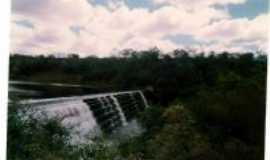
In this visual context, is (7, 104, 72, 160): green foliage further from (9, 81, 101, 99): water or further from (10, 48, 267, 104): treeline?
(10, 48, 267, 104): treeline

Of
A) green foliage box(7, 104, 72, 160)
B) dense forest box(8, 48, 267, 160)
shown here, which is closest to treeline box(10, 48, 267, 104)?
dense forest box(8, 48, 267, 160)

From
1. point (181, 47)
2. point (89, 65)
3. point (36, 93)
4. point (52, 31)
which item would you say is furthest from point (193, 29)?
point (36, 93)

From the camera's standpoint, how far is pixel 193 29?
6.74 ft

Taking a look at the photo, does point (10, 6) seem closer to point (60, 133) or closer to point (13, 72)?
point (13, 72)

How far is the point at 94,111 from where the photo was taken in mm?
2076

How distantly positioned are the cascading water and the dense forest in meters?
0.04

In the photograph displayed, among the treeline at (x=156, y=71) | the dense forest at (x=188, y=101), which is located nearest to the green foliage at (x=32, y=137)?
the dense forest at (x=188, y=101)

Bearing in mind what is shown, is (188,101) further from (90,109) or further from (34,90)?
(34,90)

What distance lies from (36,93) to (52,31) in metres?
0.30

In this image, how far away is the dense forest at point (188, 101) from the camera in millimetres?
2059

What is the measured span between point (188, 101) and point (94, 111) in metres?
0.46

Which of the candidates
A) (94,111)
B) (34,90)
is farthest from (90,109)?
(34,90)

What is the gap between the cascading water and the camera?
2023mm

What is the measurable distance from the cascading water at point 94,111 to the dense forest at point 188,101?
0.04 metres
